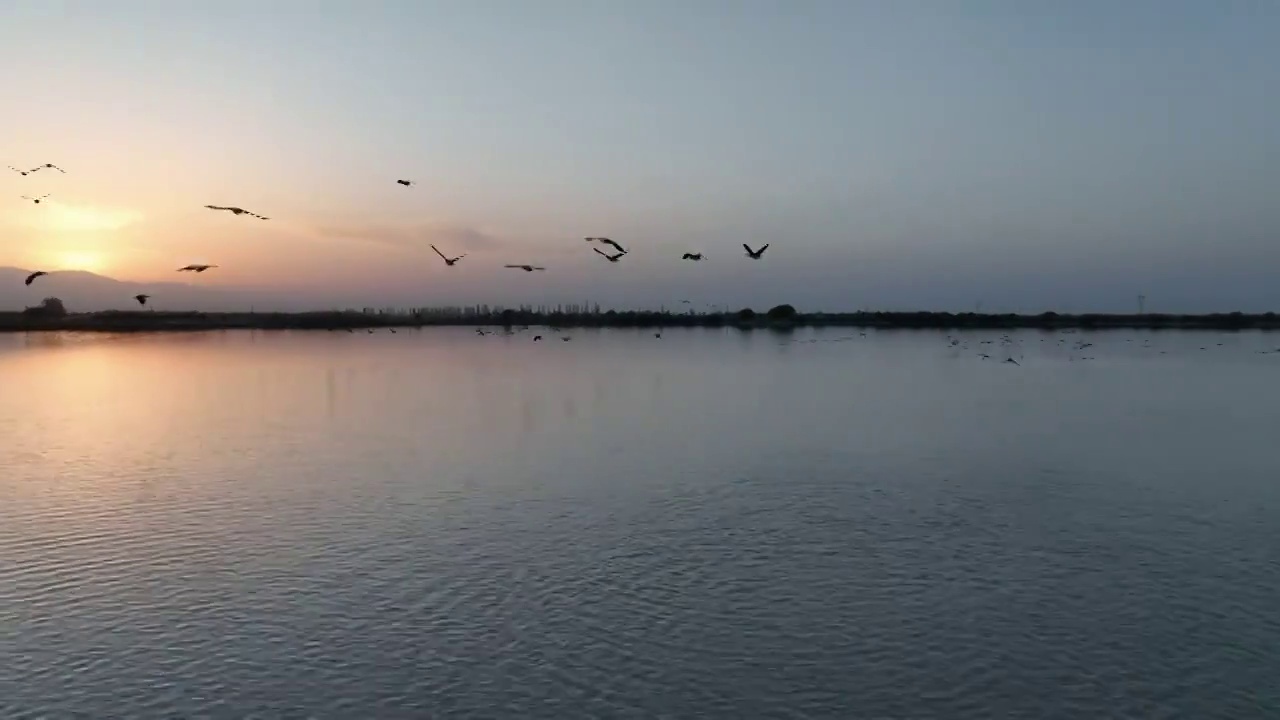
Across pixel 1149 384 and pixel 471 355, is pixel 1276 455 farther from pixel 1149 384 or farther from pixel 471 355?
pixel 471 355

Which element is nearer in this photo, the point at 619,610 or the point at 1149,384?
the point at 619,610

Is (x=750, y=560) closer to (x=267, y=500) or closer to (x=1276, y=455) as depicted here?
(x=267, y=500)

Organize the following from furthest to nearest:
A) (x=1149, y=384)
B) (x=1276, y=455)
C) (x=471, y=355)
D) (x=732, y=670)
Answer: (x=471, y=355), (x=1149, y=384), (x=1276, y=455), (x=732, y=670)

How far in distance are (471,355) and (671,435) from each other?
55.0 metres

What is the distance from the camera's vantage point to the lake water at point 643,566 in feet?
39.0

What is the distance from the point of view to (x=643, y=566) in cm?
1642

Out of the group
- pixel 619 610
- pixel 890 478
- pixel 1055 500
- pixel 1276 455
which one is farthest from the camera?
pixel 1276 455

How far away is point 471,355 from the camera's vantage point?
8488cm

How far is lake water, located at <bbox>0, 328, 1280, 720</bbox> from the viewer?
1188cm

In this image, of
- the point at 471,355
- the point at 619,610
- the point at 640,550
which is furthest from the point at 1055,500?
the point at 471,355

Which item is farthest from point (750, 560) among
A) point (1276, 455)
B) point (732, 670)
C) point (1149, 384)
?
point (1149, 384)

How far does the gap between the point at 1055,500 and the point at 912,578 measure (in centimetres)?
760

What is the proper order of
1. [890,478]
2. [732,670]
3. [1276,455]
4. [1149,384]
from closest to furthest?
[732,670]
[890,478]
[1276,455]
[1149,384]

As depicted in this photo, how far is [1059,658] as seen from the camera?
1268cm
